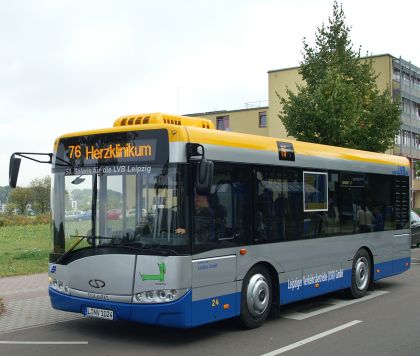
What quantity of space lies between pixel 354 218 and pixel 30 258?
36.7ft

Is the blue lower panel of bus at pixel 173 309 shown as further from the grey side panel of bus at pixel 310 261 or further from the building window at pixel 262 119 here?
the building window at pixel 262 119

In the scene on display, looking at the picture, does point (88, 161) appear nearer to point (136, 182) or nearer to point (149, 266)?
point (136, 182)

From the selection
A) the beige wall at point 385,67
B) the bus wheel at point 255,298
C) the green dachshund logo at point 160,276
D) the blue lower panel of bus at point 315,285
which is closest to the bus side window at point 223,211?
the bus wheel at point 255,298

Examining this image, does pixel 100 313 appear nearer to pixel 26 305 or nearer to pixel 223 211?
pixel 223 211

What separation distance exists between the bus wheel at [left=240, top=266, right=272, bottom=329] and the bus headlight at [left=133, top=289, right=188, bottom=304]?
127 cm

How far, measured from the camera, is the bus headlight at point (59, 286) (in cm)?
733

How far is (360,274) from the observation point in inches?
411

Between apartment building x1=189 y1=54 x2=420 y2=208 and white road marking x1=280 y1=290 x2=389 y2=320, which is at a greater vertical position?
apartment building x1=189 y1=54 x2=420 y2=208

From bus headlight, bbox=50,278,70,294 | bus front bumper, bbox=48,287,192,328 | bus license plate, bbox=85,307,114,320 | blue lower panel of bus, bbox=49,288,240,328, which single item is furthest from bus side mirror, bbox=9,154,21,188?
bus front bumper, bbox=48,287,192,328

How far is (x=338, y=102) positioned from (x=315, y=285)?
501 inches

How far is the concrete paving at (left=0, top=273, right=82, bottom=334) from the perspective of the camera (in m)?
8.66

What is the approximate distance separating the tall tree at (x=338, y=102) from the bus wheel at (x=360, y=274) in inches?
403

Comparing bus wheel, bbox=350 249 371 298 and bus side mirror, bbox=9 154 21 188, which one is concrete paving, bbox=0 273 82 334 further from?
bus wheel, bbox=350 249 371 298

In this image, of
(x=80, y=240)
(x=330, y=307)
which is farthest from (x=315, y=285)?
(x=80, y=240)
